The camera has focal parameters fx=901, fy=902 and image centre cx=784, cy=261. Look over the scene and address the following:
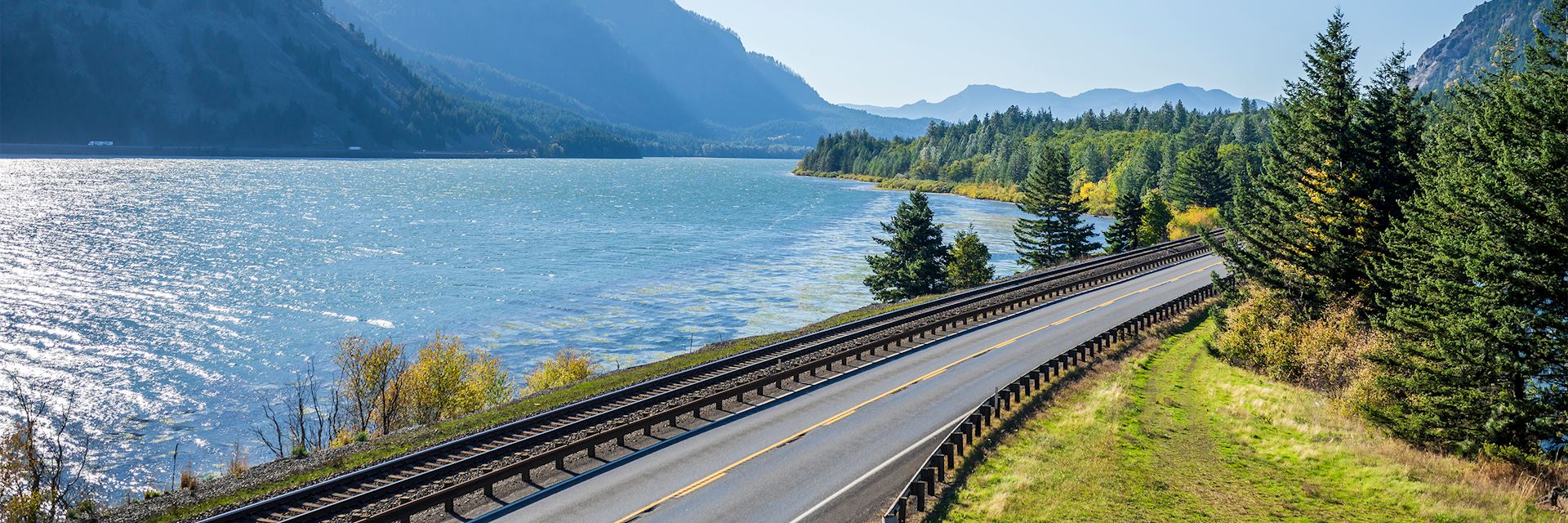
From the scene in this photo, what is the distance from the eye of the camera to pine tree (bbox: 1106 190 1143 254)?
90.6 m

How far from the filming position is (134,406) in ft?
139

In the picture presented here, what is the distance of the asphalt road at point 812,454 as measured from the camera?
68.7 feet

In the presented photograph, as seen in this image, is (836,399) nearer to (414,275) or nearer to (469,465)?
(469,465)

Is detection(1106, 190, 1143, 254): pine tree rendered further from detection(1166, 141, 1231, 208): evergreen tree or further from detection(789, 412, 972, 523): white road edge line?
detection(789, 412, 972, 523): white road edge line

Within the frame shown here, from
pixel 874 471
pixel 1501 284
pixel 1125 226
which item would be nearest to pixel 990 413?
pixel 874 471

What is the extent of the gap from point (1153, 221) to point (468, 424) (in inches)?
3422

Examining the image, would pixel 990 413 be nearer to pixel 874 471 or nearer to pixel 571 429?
pixel 874 471

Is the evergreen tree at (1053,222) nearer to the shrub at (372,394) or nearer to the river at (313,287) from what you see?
the river at (313,287)

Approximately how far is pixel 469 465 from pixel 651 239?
89.7m

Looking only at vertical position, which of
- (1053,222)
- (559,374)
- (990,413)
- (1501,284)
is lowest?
(559,374)

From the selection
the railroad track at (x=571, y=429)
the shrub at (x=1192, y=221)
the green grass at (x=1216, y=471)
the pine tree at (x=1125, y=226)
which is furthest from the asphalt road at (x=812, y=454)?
the shrub at (x=1192, y=221)

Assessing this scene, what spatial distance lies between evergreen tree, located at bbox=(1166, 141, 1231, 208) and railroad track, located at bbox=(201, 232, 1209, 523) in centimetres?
8320

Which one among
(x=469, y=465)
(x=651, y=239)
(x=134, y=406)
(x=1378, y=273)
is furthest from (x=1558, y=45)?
(x=651, y=239)

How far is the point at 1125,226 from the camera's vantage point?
91.1 m
